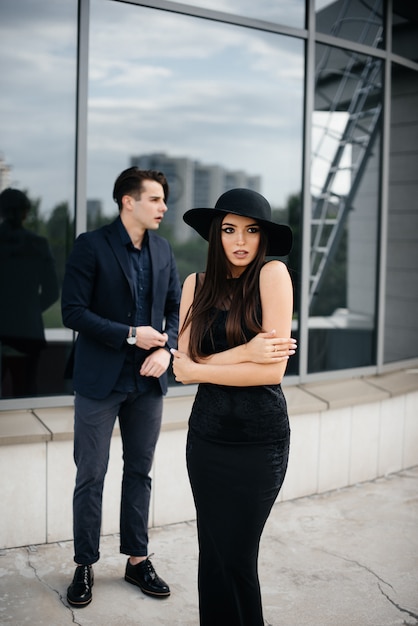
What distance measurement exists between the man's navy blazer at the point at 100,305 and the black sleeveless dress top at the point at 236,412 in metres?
0.71

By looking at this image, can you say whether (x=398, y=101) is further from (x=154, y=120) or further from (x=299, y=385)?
(x=154, y=120)

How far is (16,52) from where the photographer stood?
456cm

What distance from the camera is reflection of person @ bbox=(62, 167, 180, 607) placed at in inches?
111

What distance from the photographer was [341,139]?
15.6ft

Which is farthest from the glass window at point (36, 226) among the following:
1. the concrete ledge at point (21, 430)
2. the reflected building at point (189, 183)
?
the reflected building at point (189, 183)

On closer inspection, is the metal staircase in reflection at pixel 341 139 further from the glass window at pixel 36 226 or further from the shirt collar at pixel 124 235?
the shirt collar at pixel 124 235

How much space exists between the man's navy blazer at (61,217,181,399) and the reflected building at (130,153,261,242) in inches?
191

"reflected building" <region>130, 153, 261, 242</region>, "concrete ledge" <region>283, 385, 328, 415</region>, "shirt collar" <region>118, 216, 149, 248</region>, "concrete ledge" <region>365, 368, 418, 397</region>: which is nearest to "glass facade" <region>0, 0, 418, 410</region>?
"concrete ledge" <region>365, 368, 418, 397</region>

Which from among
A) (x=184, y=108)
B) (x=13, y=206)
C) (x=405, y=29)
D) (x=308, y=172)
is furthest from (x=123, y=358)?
(x=184, y=108)

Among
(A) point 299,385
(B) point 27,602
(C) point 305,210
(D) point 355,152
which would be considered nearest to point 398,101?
(D) point 355,152

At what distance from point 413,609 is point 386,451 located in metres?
1.77

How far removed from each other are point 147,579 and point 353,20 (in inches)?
142

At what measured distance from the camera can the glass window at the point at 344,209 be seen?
4.65 metres

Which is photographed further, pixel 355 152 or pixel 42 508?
pixel 355 152
